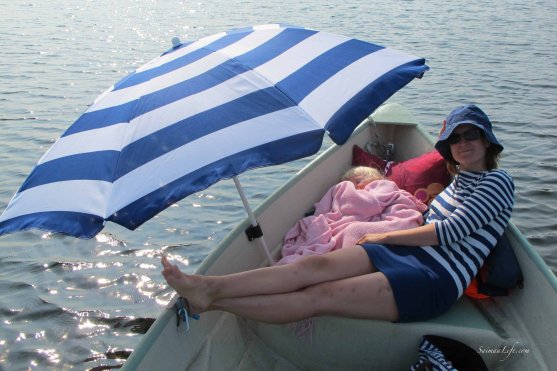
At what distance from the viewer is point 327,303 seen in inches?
107

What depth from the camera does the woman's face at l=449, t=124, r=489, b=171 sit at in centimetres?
→ 305

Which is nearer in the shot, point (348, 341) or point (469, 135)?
point (348, 341)

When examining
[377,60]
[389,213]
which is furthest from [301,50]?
[389,213]

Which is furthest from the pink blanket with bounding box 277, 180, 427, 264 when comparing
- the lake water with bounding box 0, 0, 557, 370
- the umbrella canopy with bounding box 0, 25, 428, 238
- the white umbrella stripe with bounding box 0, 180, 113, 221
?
the lake water with bounding box 0, 0, 557, 370

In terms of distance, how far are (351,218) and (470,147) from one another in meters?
0.92

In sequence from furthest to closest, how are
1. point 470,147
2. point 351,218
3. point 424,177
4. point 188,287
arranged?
point 424,177 → point 351,218 → point 470,147 → point 188,287

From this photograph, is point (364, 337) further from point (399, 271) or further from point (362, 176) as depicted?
point (362, 176)

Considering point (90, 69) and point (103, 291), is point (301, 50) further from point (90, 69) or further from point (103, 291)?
point (90, 69)

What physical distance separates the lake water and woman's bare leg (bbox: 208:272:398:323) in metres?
1.85

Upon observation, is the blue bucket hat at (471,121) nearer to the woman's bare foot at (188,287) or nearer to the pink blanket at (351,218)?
the pink blanket at (351,218)

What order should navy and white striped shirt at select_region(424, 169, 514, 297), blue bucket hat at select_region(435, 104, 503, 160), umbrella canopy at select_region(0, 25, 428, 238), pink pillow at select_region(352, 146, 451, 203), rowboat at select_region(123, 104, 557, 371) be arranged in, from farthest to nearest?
pink pillow at select_region(352, 146, 451, 203) < blue bucket hat at select_region(435, 104, 503, 160) < navy and white striped shirt at select_region(424, 169, 514, 297) < rowboat at select_region(123, 104, 557, 371) < umbrella canopy at select_region(0, 25, 428, 238)

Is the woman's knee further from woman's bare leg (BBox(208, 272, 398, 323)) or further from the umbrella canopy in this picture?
the umbrella canopy

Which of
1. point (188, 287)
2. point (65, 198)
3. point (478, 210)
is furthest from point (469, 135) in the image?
point (65, 198)

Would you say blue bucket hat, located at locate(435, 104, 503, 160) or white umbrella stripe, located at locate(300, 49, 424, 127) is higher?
white umbrella stripe, located at locate(300, 49, 424, 127)
